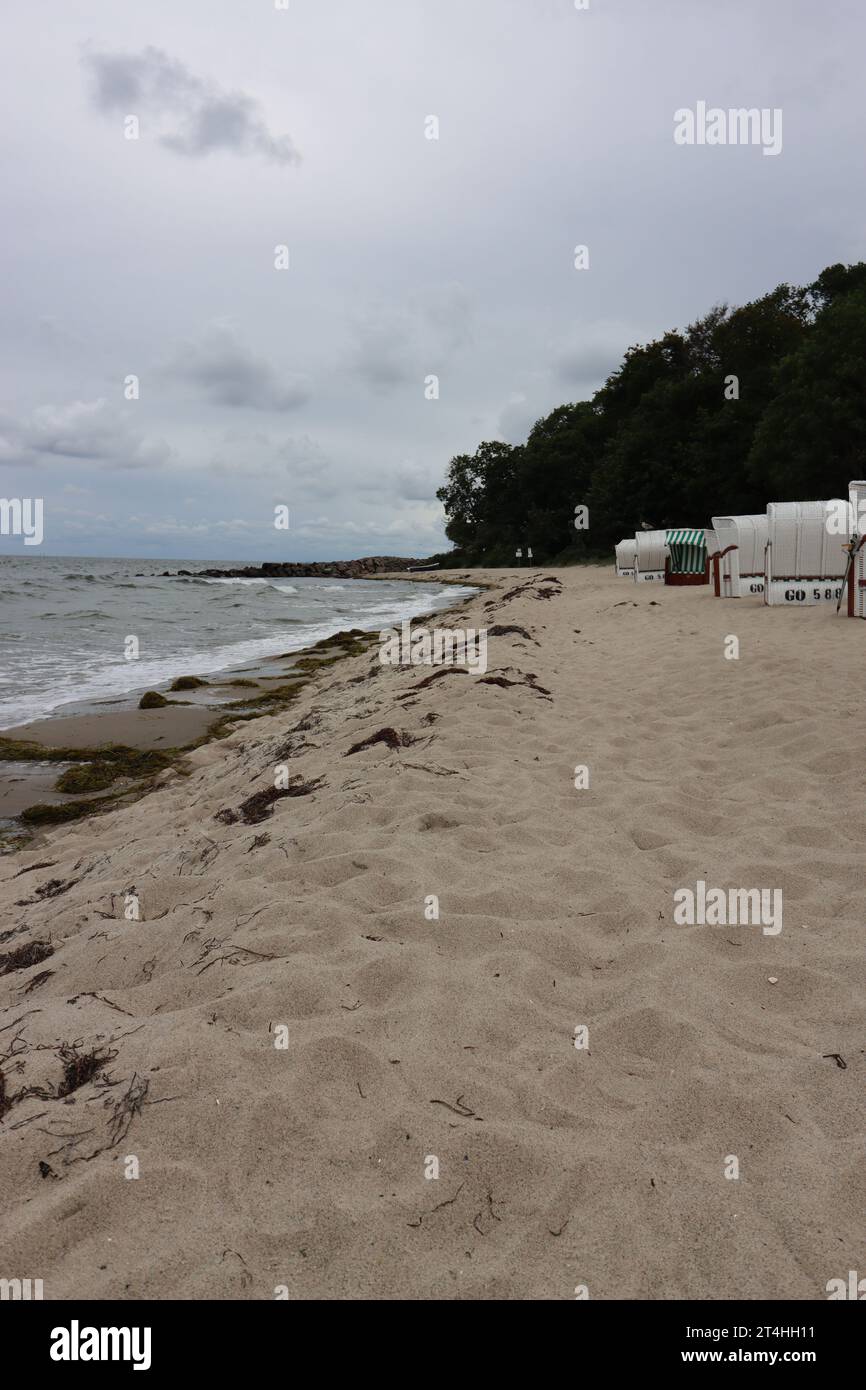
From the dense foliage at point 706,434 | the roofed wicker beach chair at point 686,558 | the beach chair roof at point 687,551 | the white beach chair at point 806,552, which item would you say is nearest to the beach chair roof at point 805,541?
the white beach chair at point 806,552

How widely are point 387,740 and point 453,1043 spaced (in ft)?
12.2

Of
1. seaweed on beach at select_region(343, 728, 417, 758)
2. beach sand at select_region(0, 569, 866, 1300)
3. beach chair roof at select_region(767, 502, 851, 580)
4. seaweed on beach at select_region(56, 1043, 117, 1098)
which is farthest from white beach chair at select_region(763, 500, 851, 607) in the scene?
seaweed on beach at select_region(56, 1043, 117, 1098)

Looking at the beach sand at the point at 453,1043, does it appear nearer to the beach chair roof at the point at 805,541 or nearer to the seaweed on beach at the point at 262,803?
the seaweed on beach at the point at 262,803

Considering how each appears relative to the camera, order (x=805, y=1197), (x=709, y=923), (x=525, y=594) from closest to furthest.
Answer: (x=805, y=1197) < (x=709, y=923) < (x=525, y=594)

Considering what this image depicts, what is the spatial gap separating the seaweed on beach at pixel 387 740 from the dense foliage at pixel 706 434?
29.6 metres

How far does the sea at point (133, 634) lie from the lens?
13.3m

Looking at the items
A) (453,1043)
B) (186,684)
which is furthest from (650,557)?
(453,1043)

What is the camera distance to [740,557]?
16.7 m

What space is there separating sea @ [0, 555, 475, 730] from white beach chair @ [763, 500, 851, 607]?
1046cm

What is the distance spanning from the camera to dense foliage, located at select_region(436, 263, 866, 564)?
3058 centimetres
